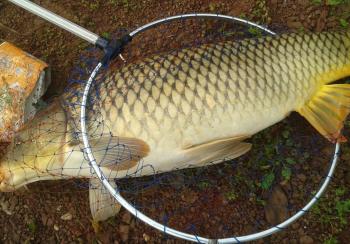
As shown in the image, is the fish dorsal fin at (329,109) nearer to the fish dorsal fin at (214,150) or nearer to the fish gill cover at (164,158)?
the fish gill cover at (164,158)

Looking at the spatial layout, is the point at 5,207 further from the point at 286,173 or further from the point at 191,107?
the point at 286,173

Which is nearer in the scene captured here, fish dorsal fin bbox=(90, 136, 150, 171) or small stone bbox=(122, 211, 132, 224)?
fish dorsal fin bbox=(90, 136, 150, 171)

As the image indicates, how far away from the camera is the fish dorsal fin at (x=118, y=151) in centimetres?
201

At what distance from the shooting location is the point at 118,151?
2.03 meters

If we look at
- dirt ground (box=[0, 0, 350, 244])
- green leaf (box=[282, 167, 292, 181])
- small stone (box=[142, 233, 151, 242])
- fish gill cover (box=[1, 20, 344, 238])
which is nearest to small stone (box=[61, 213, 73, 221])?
dirt ground (box=[0, 0, 350, 244])

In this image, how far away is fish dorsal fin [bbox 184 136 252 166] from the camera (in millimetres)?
1990

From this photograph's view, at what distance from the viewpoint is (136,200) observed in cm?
238

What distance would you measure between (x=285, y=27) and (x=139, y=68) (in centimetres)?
113

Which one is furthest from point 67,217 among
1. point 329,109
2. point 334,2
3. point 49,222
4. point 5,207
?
point 334,2

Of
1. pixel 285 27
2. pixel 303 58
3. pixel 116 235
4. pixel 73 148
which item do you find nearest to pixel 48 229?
pixel 116 235

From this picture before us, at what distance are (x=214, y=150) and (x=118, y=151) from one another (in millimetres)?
488

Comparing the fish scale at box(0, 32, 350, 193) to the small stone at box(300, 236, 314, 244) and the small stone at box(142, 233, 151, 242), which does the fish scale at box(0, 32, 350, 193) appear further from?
the small stone at box(300, 236, 314, 244)

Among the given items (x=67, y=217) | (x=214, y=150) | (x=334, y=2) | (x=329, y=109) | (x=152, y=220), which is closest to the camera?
(x=152, y=220)

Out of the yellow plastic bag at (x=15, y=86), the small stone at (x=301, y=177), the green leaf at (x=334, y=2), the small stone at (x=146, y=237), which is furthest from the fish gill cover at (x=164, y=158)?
the green leaf at (x=334, y=2)
